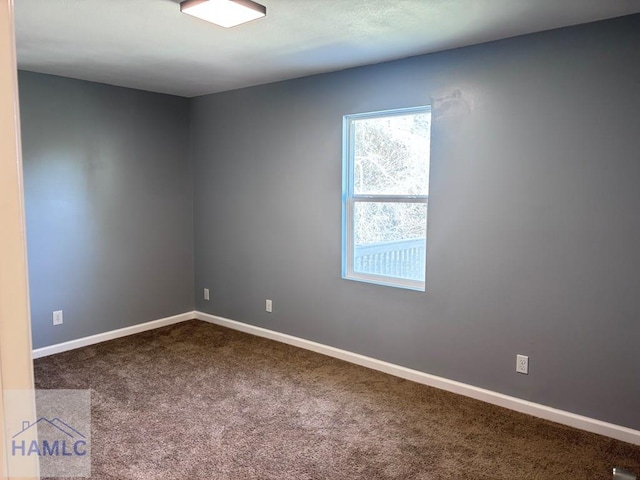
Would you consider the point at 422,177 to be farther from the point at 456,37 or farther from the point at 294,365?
the point at 294,365

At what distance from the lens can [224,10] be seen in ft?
7.72

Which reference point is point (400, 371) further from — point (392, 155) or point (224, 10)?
point (224, 10)

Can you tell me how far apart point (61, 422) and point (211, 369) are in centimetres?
113

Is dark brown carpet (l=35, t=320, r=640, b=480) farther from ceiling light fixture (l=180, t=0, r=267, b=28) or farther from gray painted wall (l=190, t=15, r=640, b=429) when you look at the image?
ceiling light fixture (l=180, t=0, r=267, b=28)

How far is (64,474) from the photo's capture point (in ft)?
7.65

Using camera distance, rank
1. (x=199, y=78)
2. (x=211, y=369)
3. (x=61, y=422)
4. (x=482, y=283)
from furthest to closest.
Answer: (x=199, y=78), (x=211, y=369), (x=482, y=283), (x=61, y=422)

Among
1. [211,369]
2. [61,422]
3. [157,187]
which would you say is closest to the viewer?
[61,422]

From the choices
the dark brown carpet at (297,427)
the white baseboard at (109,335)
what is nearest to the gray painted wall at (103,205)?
the white baseboard at (109,335)

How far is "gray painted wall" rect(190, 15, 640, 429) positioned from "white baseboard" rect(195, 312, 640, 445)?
0.16ft

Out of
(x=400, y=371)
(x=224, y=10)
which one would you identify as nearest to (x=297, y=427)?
(x=400, y=371)

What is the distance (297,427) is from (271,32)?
242cm

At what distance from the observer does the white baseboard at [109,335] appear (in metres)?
4.00

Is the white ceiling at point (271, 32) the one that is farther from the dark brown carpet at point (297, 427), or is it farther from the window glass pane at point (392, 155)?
the dark brown carpet at point (297, 427)

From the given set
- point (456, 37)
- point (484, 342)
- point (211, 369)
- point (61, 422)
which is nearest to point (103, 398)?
point (61, 422)
